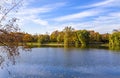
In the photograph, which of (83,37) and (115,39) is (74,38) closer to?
(83,37)

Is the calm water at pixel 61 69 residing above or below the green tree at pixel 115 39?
below

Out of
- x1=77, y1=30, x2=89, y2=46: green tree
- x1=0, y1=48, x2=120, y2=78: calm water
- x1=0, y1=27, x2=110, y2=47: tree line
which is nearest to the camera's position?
x1=0, y1=48, x2=120, y2=78: calm water

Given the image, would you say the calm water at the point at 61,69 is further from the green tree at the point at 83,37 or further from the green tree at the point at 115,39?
the green tree at the point at 83,37

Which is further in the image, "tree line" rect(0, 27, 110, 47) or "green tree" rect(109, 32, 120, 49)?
"tree line" rect(0, 27, 110, 47)

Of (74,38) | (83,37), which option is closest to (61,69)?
(83,37)

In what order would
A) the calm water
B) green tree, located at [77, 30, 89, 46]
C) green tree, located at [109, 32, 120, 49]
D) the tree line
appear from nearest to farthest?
the calm water → green tree, located at [109, 32, 120, 49] → green tree, located at [77, 30, 89, 46] → the tree line

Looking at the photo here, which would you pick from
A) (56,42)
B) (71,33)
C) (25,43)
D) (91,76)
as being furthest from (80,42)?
(25,43)

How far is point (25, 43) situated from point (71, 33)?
91.6 meters

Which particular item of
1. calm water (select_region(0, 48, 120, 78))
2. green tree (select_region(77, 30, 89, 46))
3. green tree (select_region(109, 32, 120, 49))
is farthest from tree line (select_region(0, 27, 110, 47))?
calm water (select_region(0, 48, 120, 78))

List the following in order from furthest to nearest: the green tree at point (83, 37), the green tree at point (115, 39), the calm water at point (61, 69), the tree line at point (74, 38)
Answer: the tree line at point (74, 38)
the green tree at point (83, 37)
the green tree at point (115, 39)
the calm water at point (61, 69)

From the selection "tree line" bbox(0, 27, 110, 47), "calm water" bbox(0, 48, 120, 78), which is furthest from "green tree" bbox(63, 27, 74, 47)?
"calm water" bbox(0, 48, 120, 78)

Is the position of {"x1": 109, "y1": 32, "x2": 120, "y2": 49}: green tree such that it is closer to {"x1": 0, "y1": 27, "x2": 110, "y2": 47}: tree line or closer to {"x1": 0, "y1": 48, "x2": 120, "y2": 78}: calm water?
{"x1": 0, "y1": 27, "x2": 110, "y2": 47}: tree line

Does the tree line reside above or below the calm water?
above

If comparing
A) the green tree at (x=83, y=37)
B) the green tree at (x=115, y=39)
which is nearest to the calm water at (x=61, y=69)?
the green tree at (x=115, y=39)
